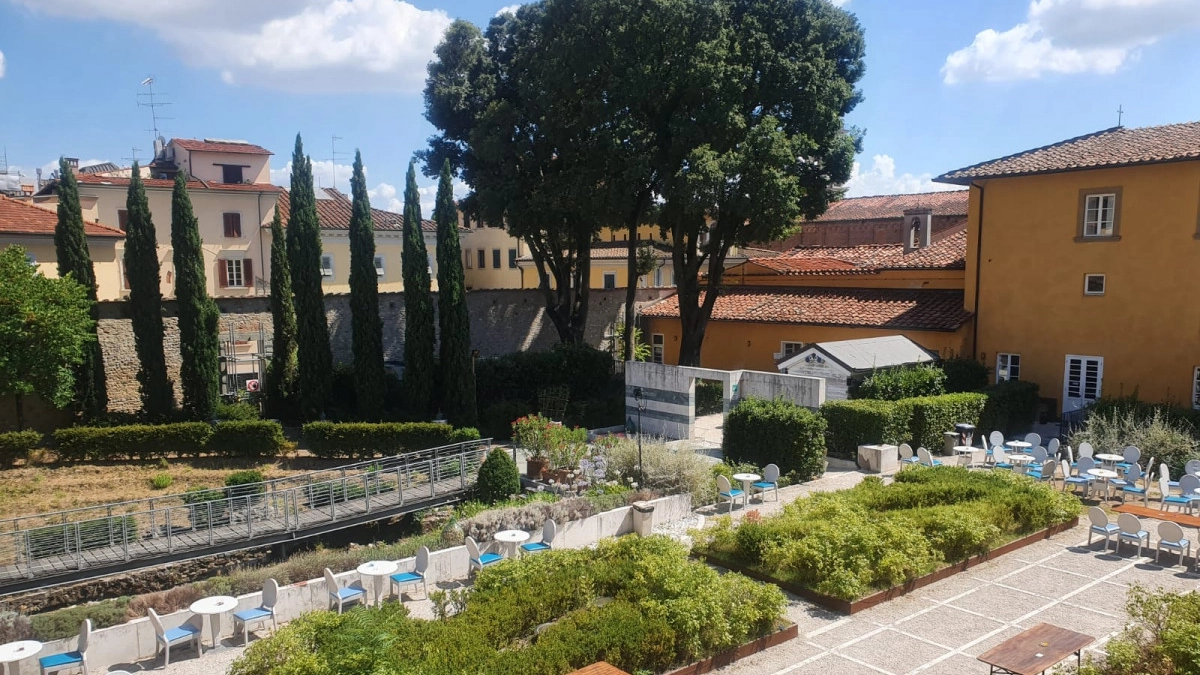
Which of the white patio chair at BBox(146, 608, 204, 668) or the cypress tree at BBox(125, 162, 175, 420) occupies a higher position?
the cypress tree at BBox(125, 162, 175, 420)

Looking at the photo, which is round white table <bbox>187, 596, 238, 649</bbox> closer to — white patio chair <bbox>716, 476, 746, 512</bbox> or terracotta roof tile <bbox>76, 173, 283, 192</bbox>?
white patio chair <bbox>716, 476, 746, 512</bbox>

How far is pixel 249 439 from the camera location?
2362 centimetres

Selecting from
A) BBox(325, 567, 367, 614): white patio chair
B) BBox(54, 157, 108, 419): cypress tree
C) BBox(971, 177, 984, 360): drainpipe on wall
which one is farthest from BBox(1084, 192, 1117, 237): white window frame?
BBox(54, 157, 108, 419): cypress tree

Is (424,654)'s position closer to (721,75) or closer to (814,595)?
(814,595)

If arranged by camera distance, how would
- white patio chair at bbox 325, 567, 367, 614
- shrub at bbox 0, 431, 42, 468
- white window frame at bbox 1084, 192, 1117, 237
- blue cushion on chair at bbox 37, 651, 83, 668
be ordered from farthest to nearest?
white window frame at bbox 1084, 192, 1117, 237, shrub at bbox 0, 431, 42, 468, white patio chair at bbox 325, 567, 367, 614, blue cushion on chair at bbox 37, 651, 83, 668

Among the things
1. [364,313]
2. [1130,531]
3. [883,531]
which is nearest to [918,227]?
[364,313]

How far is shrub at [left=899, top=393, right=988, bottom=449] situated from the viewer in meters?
20.0

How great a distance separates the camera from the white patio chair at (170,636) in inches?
398

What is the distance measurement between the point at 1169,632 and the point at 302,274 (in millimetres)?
23906

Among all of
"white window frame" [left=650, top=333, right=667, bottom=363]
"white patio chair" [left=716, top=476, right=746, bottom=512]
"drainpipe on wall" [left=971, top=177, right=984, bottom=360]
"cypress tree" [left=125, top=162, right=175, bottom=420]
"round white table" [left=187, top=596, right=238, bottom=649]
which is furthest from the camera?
"white window frame" [left=650, top=333, right=667, bottom=363]

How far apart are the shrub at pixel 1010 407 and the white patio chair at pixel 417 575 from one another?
15.5 metres

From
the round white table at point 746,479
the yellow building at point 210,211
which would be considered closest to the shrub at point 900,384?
the round white table at point 746,479

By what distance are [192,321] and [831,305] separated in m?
20.8

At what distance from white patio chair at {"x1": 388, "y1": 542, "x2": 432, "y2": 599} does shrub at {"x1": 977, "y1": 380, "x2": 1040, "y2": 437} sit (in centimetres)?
1551
